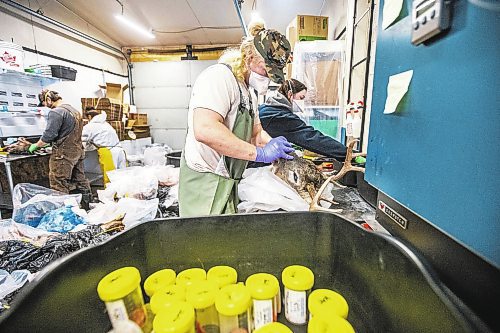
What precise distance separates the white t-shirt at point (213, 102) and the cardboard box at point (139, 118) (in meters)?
5.73

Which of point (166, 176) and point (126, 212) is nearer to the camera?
point (126, 212)

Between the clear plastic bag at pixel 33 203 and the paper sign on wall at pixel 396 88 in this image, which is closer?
the paper sign on wall at pixel 396 88

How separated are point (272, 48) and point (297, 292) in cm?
99

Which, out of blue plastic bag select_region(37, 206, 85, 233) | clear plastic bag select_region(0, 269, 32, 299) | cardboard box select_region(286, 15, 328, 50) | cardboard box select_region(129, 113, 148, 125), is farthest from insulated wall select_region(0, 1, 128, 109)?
cardboard box select_region(286, 15, 328, 50)

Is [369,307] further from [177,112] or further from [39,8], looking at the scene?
[177,112]

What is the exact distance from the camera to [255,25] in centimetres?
131

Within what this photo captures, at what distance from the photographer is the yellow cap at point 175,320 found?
0.39 meters

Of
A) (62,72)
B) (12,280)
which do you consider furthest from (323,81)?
→ (62,72)

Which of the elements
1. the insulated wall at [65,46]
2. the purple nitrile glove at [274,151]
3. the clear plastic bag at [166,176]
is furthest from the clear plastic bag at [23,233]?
the insulated wall at [65,46]

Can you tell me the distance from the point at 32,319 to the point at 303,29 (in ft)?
11.1

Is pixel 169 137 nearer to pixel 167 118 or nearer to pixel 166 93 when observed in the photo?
pixel 167 118

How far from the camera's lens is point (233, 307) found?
0.46m

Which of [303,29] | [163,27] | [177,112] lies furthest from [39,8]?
[303,29]

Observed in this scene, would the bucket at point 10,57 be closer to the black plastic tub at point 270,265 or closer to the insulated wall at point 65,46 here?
the insulated wall at point 65,46
